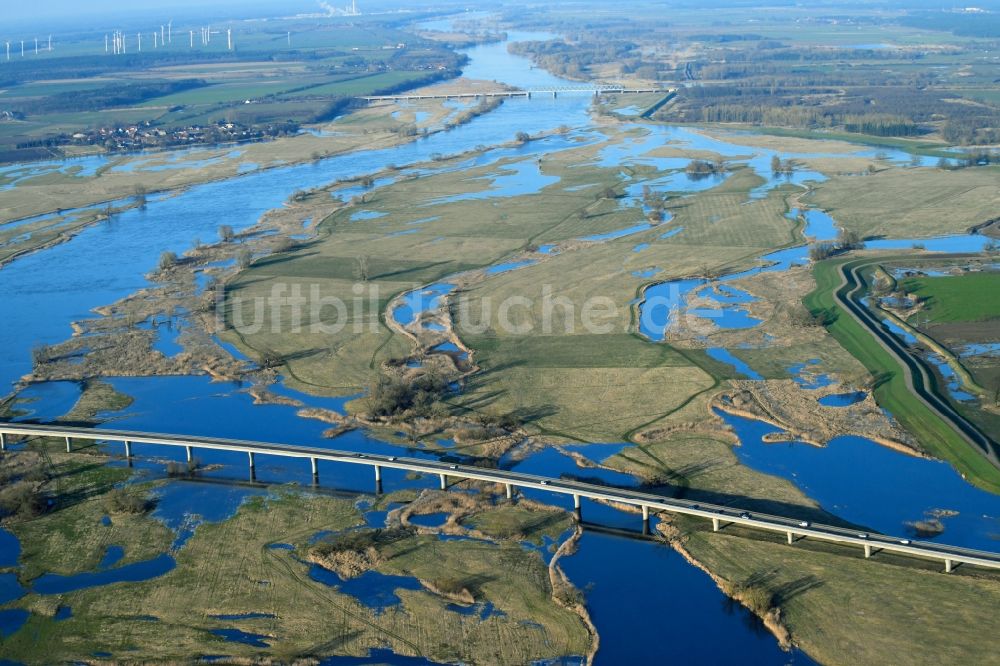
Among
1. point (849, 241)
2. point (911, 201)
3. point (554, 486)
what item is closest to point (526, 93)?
point (911, 201)

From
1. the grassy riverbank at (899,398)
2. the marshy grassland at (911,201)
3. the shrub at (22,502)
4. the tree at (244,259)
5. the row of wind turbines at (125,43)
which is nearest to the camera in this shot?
the shrub at (22,502)

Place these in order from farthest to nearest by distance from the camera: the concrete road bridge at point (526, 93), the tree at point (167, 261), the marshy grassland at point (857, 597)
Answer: the concrete road bridge at point (526, 93)
the tree at point (167, 261)
the marshy grassland at point (857, 597)

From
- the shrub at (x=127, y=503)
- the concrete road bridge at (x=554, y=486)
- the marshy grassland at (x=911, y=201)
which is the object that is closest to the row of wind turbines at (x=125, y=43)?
the marshy grassland at (x=911, y=201)

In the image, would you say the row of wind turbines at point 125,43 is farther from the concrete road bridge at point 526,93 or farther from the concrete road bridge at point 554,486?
the concrete road bridge at point 554,486

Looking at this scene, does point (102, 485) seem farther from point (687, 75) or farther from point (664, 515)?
point (687, 75)

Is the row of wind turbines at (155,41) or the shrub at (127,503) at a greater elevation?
the row of wind turbines at (155,41)

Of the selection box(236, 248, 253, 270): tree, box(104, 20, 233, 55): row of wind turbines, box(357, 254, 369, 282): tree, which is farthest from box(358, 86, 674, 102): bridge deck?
box(357, 254, 369, 282): tree

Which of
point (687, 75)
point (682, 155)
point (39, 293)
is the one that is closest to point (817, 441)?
point (39, 293)

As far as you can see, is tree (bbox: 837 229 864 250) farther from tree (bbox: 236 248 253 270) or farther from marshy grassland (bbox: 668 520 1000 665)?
marshy grassland (bbox: 668 520 1000 665)
